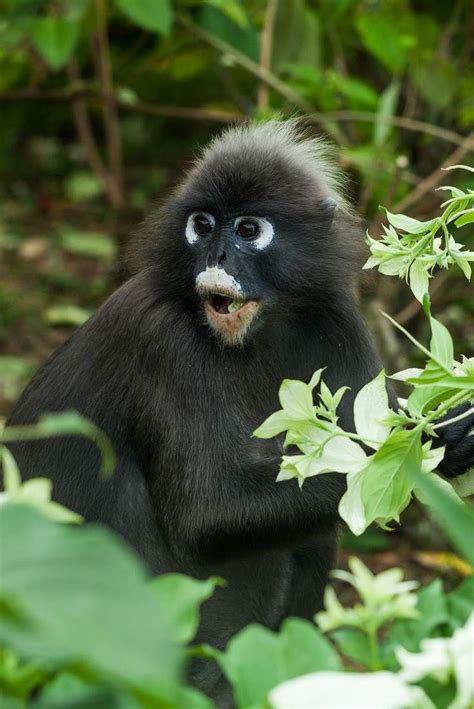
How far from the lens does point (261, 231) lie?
3.72 meters

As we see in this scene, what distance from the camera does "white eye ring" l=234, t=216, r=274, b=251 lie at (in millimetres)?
3678

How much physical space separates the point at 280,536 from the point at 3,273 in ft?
19.7

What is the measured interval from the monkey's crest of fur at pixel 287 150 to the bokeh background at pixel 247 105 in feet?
0.91

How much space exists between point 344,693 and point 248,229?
2.56 metres

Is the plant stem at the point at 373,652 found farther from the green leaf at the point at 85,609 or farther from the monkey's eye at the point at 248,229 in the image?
the monkey's eye at the point at 248,229

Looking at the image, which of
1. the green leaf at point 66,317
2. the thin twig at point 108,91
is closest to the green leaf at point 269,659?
the green leaf at point 66,317

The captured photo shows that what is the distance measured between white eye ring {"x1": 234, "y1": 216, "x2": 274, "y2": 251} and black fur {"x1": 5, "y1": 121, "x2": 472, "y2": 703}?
0.08 ft

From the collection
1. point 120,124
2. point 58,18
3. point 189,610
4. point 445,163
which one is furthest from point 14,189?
point 189,610

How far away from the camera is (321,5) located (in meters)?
7.00

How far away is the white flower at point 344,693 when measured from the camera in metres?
1.23

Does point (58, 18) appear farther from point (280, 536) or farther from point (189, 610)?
point (189, 610)

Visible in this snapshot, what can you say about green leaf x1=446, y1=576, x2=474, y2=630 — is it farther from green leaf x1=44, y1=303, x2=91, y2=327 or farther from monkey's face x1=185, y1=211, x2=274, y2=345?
green leaf x1=44, y1=303, x2=91, y2=327

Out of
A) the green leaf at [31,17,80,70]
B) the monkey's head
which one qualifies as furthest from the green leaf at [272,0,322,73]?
the monkey's head

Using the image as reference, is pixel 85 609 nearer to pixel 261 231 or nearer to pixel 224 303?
pixel 224 303
